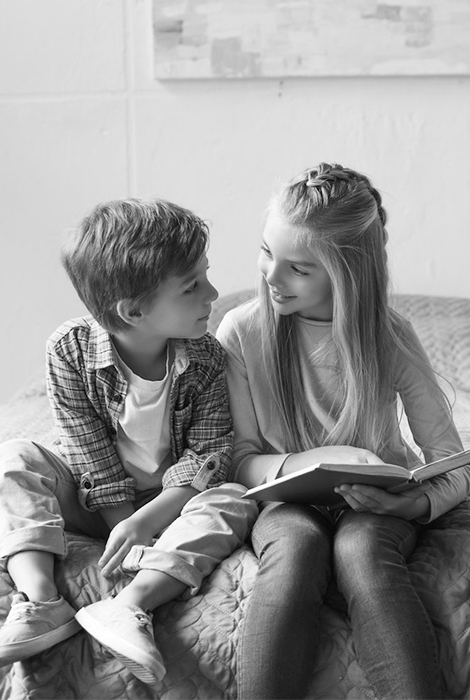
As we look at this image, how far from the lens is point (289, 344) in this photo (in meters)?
1.57

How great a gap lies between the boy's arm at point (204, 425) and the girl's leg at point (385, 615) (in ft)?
0.85

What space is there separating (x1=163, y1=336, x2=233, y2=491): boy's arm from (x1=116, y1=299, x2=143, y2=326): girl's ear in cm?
12

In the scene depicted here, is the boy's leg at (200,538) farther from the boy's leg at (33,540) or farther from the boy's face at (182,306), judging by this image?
the boy's face at (182,306)

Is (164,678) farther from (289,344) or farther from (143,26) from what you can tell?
(143,26)

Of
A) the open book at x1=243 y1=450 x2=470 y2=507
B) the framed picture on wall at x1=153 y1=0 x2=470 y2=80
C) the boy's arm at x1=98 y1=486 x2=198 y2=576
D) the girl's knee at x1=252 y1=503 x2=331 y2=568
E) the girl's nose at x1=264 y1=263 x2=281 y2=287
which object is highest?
the framed picture on wall at x1=153 y1=0 x2=470 y2=80

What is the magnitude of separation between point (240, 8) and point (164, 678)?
6.27 ft

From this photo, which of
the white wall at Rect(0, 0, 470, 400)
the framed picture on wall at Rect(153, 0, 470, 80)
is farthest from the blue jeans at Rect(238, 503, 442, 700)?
the framed picture on wall at Rect(153, 0, 470, 80)

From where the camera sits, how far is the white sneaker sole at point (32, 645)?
116cm

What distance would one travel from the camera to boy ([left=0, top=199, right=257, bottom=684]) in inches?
52.8

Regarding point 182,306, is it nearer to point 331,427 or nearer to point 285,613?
point 331,427

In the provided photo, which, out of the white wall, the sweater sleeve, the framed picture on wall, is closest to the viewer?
the sweater sleeve

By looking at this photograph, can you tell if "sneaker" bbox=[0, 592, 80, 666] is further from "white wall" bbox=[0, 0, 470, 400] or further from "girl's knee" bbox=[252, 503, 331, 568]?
Answer: "white wall" bbox=[0, 0, 470, 400]

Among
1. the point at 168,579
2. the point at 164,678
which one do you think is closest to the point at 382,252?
the point at 168,579

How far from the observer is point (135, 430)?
1.51 metres
